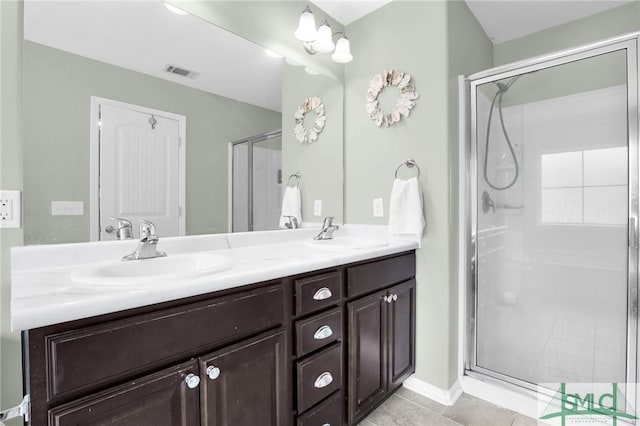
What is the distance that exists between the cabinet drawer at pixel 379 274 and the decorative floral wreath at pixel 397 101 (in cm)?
87

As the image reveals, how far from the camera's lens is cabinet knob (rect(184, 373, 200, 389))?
35.0 inches

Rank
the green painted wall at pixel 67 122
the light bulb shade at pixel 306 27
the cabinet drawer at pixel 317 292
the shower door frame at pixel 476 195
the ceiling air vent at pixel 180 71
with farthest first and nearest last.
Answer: the light bulb shade at pixel 306 27, the shower door frame at pixel 476 195, the ceiling air vent at pixel 180 71, the cabinet drawer at pixel 317 292, the green painted wall at pixel 67 122

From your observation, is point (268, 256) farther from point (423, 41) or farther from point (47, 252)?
point (423, 41)

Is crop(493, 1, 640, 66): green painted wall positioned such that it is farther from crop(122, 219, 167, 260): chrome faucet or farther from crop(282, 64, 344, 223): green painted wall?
crop(122, 219, 167, 260): chrome faucet

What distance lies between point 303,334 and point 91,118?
1.16 m

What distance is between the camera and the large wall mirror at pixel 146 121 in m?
1.09

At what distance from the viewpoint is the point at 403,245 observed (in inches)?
71.2

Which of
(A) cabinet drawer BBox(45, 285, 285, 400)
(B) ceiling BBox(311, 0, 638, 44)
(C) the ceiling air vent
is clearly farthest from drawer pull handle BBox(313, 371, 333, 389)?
(B) ceiling BBox(311, 0, 638, 44)

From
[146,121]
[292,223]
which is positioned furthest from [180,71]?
[292,223]

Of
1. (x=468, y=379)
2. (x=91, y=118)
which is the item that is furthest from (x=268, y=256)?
(x=468, y=379)

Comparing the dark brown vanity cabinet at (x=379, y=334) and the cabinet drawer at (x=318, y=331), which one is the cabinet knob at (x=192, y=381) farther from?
the dark brown vanity cabinet at (x=379, y=334)

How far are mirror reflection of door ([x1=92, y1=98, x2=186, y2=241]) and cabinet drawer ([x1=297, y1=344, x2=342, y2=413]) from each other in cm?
81

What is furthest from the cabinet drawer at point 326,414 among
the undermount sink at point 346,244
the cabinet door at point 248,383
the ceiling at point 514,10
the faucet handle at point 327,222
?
the ceiling at point 514,10

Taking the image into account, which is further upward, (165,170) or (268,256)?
(165,170)
